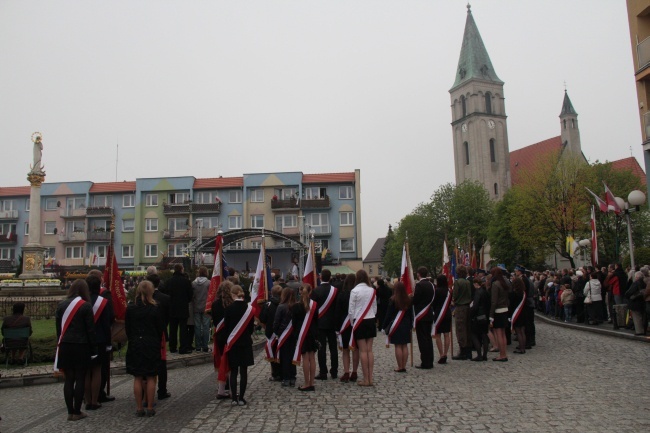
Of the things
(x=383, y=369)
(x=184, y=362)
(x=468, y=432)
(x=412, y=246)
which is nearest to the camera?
(x=468, y=432)

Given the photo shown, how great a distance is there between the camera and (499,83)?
92.4m

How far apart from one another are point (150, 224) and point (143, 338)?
2153 inches

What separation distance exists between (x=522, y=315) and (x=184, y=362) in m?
8.01

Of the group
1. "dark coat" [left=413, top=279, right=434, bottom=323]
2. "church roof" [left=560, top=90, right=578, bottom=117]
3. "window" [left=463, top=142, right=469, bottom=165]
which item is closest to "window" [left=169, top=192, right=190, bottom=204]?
"window" [left=463, top=142, right=469, bottom=165]

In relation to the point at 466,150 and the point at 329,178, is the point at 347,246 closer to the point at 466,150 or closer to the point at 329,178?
the point at 329,178

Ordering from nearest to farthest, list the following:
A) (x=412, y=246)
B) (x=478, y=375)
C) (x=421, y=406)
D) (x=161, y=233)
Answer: (x=421, y=406)
(x=478, y=375)
(x=161, y=233)
(x=412, y=246)

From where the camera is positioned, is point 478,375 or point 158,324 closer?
point 158,324

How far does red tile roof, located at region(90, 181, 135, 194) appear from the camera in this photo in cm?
6106

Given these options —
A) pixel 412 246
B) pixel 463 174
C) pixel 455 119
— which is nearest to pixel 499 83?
pixel 455 119

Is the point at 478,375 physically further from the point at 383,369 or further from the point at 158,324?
the point at 158,324

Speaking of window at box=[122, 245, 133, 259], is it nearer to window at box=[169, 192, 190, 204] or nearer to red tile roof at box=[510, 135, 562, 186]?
window at box=[169, 192, 190, 204]

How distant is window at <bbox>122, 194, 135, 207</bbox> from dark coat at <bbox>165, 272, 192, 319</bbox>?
51.4 metres

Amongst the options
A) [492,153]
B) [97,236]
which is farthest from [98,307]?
[492,153]

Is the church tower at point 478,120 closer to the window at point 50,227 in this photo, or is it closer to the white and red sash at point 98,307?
the window at point 50,227
